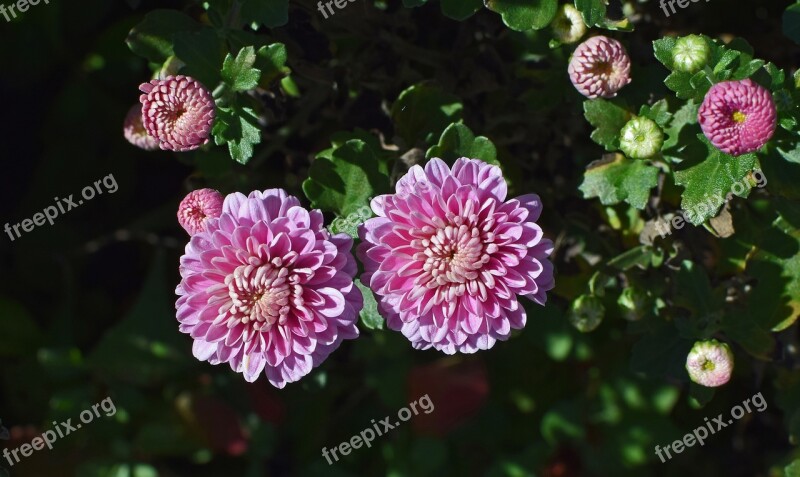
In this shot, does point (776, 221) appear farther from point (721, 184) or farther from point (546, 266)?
point (546, 266)

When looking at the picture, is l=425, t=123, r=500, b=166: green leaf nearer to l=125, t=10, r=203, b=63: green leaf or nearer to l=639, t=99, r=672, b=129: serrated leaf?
l=639, t=99, r=672, b=129: serrated leaf

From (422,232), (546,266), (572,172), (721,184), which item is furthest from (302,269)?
(572,172)

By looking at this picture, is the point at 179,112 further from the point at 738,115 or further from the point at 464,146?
the point at 738,115

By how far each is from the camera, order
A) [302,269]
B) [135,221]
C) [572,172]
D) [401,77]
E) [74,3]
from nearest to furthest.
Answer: [302,269]
[401,77]
[572,172]
[74,3]
[135,221]

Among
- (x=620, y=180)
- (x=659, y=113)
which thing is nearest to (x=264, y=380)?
(x=620, y=180)

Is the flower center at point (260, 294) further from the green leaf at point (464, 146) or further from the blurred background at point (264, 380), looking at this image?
the blurred background at point (264, 380)
